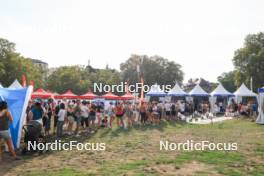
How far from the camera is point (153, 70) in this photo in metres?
78.9

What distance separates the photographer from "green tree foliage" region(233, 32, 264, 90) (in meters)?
57.9

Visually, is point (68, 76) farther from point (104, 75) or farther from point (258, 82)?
point (258, 82)

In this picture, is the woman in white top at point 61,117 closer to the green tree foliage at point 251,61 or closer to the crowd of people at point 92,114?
the crowd of people at point 92,114

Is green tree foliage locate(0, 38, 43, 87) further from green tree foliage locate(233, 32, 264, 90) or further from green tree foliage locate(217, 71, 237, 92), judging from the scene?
green tree foliage locate(217, 71, 237, 92)

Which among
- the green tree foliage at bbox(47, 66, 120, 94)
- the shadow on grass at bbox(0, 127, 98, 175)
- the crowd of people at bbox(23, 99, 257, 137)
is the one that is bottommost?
the shadow on grass at bbox(0, 127, 98, 175)

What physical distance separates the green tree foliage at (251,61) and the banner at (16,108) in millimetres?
50589

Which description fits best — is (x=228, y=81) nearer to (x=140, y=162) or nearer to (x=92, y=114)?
(x=92, y=114)

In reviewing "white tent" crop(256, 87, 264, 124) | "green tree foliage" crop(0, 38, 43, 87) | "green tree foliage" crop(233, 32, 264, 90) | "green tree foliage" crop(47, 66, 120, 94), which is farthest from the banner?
"green tree foliage" crop(47, 66, 120, 94)

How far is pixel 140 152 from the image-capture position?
11.6 meters

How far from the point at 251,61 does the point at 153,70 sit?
2532cm

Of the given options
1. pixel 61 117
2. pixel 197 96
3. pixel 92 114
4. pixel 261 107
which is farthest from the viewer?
pixel 197 96

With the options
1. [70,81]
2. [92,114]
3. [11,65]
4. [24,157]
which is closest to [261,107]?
[92,114]

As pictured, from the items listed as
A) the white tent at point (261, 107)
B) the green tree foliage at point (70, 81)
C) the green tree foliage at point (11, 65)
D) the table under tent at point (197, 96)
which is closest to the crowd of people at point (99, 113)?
the table under tent at point (197, 96)

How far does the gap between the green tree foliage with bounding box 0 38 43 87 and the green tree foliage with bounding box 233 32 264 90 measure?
36470mm
